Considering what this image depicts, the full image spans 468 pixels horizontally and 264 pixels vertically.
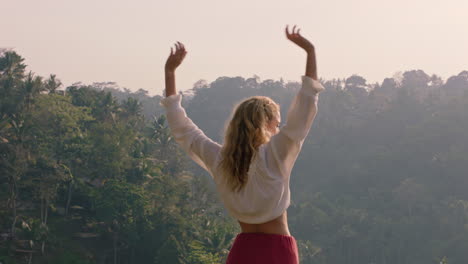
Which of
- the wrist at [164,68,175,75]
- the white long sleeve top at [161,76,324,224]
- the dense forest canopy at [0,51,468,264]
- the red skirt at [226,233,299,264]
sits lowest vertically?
the dense forest canopy at [0,51,468,264]

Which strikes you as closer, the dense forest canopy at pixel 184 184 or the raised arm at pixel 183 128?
the raised arm at pixel 183 128

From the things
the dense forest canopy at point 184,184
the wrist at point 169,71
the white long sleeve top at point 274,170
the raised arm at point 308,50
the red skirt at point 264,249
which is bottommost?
the dense forest canopy at point 184,184

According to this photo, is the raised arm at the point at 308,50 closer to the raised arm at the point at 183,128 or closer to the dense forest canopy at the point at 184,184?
the raised arm at the point at 183,128

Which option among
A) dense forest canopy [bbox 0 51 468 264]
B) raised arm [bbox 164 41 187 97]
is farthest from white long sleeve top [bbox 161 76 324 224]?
dense forest canopy [bbox 0 51 468 264]

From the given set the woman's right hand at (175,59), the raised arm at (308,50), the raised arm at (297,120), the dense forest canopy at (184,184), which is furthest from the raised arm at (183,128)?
the dense forest canopy at (184,184)

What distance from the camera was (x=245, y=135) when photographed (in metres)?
2.15

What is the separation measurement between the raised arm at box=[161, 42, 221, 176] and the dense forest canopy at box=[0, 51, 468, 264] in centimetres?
2904

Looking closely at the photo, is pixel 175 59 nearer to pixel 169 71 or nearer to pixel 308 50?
pixel 169 71

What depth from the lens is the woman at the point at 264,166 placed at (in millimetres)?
2049

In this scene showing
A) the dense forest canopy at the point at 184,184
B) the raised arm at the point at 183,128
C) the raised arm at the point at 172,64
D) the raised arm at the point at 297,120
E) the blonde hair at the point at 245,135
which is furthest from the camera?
the dense forest canopy at the point at 184,184

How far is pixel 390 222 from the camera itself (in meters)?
51.1

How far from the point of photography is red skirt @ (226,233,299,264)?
6.89 ft

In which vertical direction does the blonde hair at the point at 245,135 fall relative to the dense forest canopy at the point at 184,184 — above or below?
above

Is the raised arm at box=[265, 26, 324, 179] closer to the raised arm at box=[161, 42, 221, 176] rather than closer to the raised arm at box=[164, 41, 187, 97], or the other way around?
the raised arm at box=[161, 42, 221, 176]
